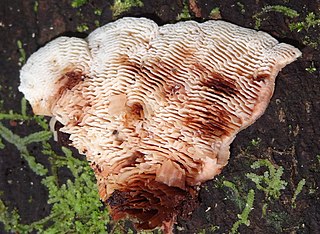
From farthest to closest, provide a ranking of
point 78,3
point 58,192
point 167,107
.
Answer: point 58,192, point 78,3, point 167,107

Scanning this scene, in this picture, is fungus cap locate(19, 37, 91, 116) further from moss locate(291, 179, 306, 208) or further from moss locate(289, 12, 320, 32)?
moss locate(291, 179, 306, 208)

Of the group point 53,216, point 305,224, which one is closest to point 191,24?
point 305,224

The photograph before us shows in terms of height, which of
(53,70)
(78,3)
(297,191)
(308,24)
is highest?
(308,24)

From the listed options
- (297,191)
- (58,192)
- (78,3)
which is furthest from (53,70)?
(297,191)

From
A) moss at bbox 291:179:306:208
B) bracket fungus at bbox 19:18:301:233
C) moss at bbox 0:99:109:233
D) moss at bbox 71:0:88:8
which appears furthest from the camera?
moss at bbox 0:99:109:233

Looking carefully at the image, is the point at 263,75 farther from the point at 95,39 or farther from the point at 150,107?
the point at 95,39

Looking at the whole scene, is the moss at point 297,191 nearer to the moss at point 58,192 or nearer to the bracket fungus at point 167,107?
the bracket fungus at point 167,107

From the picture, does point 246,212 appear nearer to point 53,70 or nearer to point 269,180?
point 269,180

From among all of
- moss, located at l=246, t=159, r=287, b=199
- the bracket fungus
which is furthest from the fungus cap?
moss, located at l=246, t=159, r=287, b=199

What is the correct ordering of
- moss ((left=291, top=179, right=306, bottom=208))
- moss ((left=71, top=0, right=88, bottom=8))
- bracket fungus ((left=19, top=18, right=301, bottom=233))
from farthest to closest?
1. moss ((left=71, top=0, right=88, bottom=8))
2. moss ((left=291, top=179, right=306, bottom=208))
3. bracket fungus ((left=19, top=18, right=301, bottom=233))
